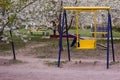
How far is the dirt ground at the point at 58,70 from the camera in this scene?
10.9 m

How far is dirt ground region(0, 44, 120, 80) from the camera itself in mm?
10930

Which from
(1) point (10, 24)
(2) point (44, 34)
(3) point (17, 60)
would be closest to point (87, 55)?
(3) point (17, 60)

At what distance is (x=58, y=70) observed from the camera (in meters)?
12.4

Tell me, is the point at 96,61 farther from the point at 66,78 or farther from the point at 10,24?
the point at 10,24

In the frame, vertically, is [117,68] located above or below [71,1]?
below

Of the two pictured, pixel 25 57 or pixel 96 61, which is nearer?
pixel 96 61

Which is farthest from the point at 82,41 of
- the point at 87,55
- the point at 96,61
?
the point at 87,55

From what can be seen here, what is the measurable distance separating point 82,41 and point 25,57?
9.66 ft

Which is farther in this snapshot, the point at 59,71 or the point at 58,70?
the point at 58,70

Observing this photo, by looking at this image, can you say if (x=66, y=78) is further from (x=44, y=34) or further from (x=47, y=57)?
(x=44, y=34)

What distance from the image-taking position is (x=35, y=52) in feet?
57.4

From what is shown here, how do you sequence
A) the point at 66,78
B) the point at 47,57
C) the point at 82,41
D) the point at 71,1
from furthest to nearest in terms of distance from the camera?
the point at 71,1
the point at 47,57
the point at 82,41
the point at 66,78

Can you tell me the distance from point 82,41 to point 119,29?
673 inches

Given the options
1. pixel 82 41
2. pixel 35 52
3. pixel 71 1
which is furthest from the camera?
pixel 71 1
